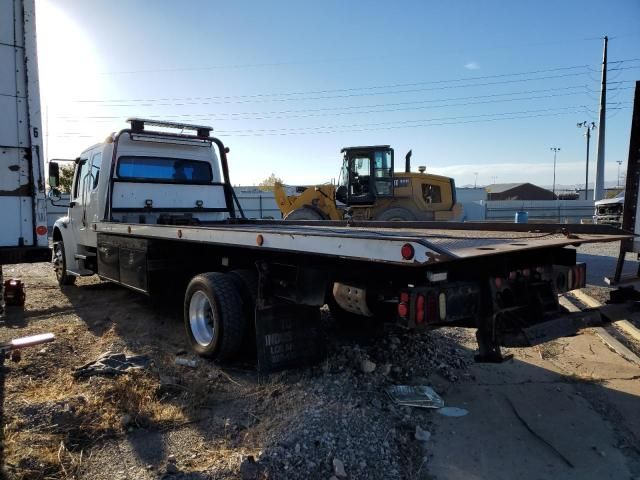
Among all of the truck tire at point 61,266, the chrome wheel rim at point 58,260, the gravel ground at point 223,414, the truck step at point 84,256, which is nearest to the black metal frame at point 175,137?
the truck step at point 84,256

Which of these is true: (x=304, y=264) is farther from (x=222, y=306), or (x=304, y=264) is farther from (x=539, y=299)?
(x=539, y=299)

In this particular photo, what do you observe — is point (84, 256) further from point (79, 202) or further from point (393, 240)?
point (393, 240)

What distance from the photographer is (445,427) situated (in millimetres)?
3686

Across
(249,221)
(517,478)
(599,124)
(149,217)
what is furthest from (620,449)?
(599,124)

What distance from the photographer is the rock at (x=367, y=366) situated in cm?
438

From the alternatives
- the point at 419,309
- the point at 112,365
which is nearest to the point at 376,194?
the point at 112,365

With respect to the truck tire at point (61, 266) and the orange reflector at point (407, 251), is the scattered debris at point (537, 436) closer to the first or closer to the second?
the orange reflector at point (407, 251)

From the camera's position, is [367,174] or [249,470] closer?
[249,470]

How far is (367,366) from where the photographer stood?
439 cm

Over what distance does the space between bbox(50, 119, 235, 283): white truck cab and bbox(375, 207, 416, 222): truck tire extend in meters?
7.46

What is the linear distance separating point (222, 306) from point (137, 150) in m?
4.14

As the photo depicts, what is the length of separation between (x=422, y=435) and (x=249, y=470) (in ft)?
4.22

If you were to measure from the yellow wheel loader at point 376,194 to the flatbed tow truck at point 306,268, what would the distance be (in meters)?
8.11

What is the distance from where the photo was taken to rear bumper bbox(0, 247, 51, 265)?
603 cm
